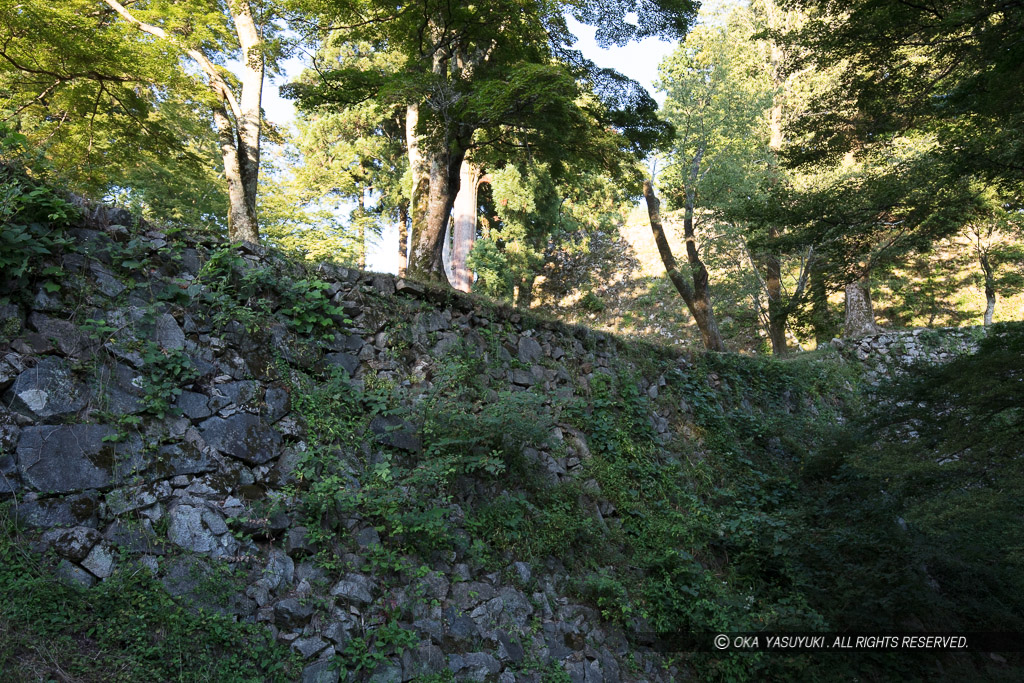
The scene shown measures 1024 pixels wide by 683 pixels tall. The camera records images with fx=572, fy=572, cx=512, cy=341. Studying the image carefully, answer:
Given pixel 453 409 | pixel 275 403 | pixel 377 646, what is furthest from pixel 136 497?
pixel 453 409

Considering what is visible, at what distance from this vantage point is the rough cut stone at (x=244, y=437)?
4547 millimetres

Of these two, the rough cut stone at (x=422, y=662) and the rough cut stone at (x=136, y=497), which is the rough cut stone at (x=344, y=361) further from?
the rough cut stone at (x=422, y=662)

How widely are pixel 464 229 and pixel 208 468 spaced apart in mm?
10519

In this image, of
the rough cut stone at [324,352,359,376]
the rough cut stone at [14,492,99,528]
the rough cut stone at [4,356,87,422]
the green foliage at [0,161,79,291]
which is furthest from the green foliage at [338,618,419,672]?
the green foliage at [0,161,79,291]

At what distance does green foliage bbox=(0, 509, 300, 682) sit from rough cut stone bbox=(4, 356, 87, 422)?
2.36 feet

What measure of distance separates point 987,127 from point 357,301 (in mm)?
7141

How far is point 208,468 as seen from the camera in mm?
4375

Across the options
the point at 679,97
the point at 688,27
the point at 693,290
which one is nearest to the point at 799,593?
the point at 688,27

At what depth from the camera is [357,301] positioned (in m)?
6.18

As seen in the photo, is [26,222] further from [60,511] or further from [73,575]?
[73,575]

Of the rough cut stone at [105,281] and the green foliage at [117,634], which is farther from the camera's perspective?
the rough cut stone at [105,281]

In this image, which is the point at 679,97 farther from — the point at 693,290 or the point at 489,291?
the point at 489,291

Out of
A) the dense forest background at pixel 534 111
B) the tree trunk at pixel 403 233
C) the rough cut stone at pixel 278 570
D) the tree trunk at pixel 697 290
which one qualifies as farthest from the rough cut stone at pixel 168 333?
the tree trunk at pixel 403 233

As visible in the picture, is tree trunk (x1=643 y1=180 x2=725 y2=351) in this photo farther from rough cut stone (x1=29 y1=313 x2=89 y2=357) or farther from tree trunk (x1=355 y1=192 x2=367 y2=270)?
rough cut stone (x1=29 y1=313 x2=89 y2=357)
